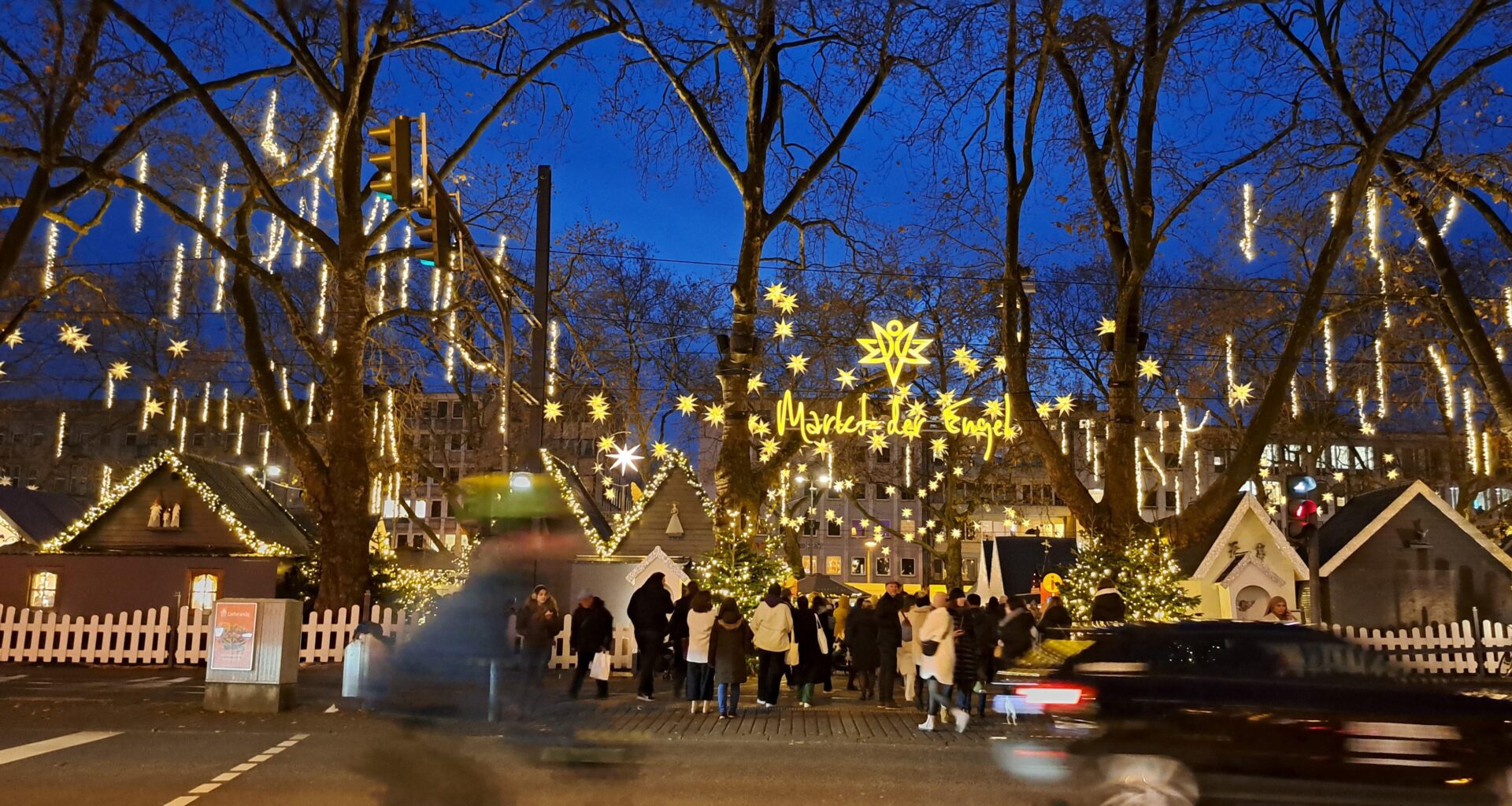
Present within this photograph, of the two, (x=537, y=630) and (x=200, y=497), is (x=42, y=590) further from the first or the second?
(x=537, y=630)

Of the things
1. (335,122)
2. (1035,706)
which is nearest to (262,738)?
(1035,706)

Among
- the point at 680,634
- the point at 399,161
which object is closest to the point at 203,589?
the point at 680,634

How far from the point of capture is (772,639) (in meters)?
14.7

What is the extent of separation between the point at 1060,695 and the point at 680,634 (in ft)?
29.0

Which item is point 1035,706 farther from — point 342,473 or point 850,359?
point 850,359

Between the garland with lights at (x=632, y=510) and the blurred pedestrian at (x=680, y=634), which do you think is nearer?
the blurred pedestrian at (x=680, y=634)

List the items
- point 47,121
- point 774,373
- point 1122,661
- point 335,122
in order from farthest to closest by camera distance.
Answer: point 774,373, point 335,122, point 47,121, point 1122,661

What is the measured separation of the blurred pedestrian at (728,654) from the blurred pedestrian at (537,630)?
2121mm

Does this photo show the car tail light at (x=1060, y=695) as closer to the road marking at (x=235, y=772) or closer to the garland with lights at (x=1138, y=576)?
the road marking at (x=235, y=772)

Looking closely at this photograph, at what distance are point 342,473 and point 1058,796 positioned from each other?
15490mm

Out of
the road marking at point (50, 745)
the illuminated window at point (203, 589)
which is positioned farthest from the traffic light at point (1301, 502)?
the illuminated window at point (203, 589)

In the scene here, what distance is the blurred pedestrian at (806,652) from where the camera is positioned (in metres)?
15.6

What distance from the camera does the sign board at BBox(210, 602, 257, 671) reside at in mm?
13609

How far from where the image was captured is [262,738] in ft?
37.7
